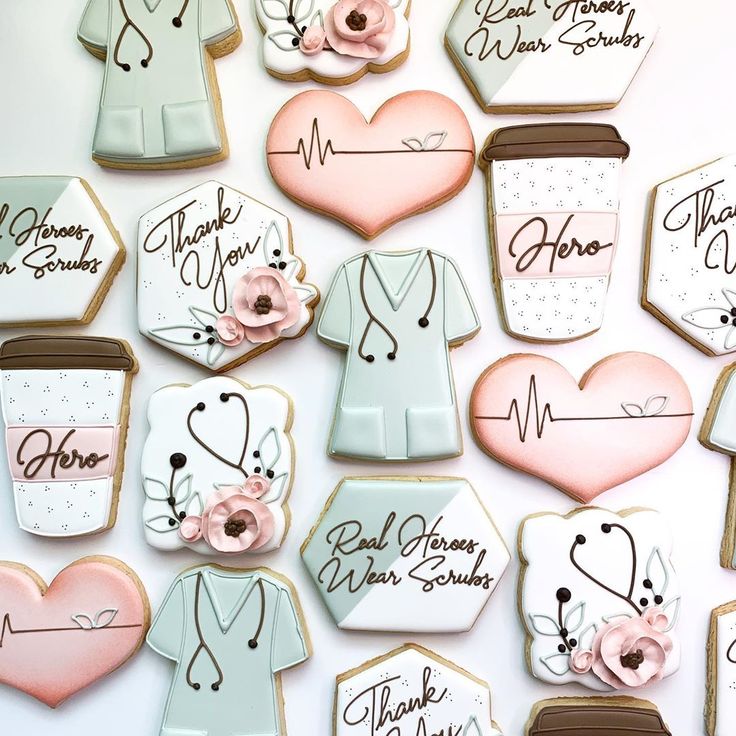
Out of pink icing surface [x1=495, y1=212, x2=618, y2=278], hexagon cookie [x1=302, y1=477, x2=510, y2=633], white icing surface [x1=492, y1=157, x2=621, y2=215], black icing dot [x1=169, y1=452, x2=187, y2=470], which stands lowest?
hexagon cookie [x1=302, y1=477, x2=510, y2=633]

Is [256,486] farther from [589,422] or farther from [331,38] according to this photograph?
[331,38]

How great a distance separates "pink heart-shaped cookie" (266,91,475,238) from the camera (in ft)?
3.45

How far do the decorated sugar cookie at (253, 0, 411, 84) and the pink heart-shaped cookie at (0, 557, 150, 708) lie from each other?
81 cm

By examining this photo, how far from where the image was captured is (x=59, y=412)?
1052 millimetres

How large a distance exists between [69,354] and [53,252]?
0.53ft

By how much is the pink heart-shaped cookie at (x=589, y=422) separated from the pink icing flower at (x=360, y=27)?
21.0 inches

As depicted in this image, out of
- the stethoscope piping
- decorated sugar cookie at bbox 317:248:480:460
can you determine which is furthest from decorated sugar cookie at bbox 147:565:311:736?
decorated sugar cookie at bbox 317:248:480:460

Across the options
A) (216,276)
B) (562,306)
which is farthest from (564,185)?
(216,276)

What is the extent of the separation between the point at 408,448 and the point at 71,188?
2.13 feet

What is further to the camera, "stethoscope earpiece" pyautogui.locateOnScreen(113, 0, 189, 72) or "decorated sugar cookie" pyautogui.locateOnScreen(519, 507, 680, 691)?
"stethoscope earpiece" pyautogui.locateOnScreen(113, 0, 189, 72)

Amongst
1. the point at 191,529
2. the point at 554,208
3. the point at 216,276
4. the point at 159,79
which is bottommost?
the point at 191,529

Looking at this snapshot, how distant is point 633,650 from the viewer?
0.97 metres

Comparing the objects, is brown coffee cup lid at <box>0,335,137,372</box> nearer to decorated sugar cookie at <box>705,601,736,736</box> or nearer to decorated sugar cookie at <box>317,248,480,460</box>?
decorated sugar cookie at <box>317,248,480,460</box>

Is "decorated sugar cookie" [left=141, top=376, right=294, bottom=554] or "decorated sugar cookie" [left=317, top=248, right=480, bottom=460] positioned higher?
"decorated sugar cookie" [left=317, top=248, right=480, bottom=460]
